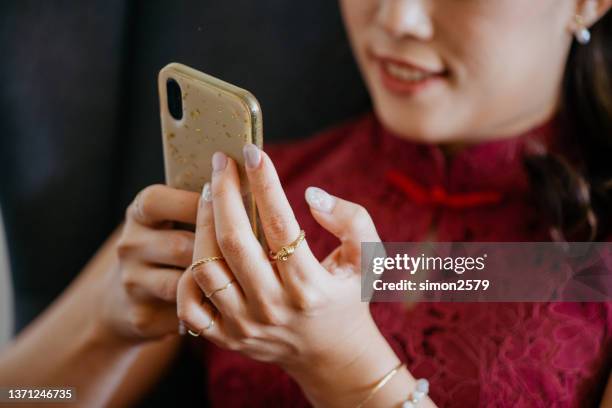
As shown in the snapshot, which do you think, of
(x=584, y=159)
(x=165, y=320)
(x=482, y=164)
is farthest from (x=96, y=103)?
(x=584, y=159)

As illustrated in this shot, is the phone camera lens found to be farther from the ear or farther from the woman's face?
the ear

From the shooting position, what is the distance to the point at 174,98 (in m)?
0.46

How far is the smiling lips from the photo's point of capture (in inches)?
25.1

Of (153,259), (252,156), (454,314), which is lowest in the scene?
(454,314)

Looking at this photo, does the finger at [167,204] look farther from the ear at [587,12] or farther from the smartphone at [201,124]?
the ear at [587,12]

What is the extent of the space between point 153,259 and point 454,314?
10.6 inches

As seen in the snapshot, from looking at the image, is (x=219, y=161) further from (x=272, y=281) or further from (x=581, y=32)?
(x=581, y=32)

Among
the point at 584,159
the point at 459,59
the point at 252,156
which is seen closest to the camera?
the point at 252,156

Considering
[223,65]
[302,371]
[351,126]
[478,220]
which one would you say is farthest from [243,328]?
[351,126]

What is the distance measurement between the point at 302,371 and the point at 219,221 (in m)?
0.16

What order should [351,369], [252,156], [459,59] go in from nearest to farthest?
[252,156], [351,369], [459,59]

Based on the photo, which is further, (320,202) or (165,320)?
(165,320)

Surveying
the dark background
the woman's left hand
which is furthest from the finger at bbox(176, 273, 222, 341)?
the dark background

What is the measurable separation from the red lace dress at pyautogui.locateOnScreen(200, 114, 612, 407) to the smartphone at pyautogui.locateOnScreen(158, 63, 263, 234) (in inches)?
4.2
